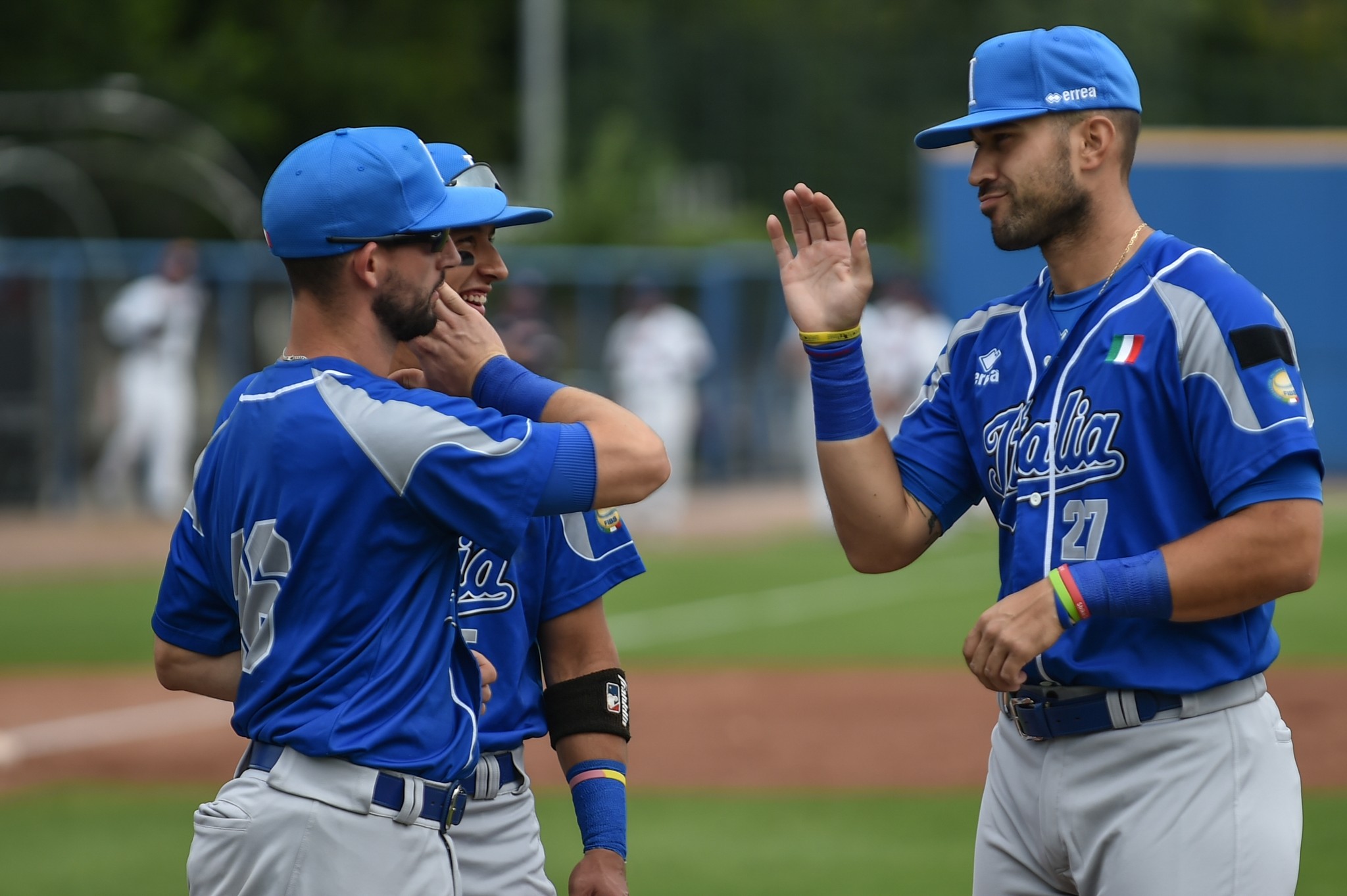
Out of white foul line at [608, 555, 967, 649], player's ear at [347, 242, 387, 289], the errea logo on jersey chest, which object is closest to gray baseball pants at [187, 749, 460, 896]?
player's ear at [347, 242, 387, 289]

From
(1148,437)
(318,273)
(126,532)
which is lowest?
(126,532)

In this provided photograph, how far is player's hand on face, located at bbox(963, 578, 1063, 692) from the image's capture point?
9.32 feet

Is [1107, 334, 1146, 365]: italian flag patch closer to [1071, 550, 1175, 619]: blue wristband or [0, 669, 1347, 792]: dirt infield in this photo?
[1071, 550, 1175, 619]: blue wristband

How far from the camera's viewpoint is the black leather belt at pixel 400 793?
2.73m

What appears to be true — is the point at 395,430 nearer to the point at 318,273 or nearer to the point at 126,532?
the point at 318,273

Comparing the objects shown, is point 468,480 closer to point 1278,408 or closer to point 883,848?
point 1278,408

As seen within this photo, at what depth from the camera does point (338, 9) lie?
35469 millimetres

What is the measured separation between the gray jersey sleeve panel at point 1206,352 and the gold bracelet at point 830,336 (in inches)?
23.9

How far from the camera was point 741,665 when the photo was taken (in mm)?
10711

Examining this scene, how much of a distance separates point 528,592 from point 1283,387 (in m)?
1.50

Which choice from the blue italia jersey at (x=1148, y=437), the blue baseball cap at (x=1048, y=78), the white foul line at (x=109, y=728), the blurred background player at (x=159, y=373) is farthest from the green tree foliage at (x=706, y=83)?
the blue italia jersey at (x=1148, y=437)

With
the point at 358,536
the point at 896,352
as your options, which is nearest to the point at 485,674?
the point at 358,536

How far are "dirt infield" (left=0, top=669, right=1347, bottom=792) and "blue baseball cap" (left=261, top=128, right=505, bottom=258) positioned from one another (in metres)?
5.63

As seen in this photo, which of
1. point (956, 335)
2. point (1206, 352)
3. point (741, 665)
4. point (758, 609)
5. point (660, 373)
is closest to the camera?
point (1206, 352)
